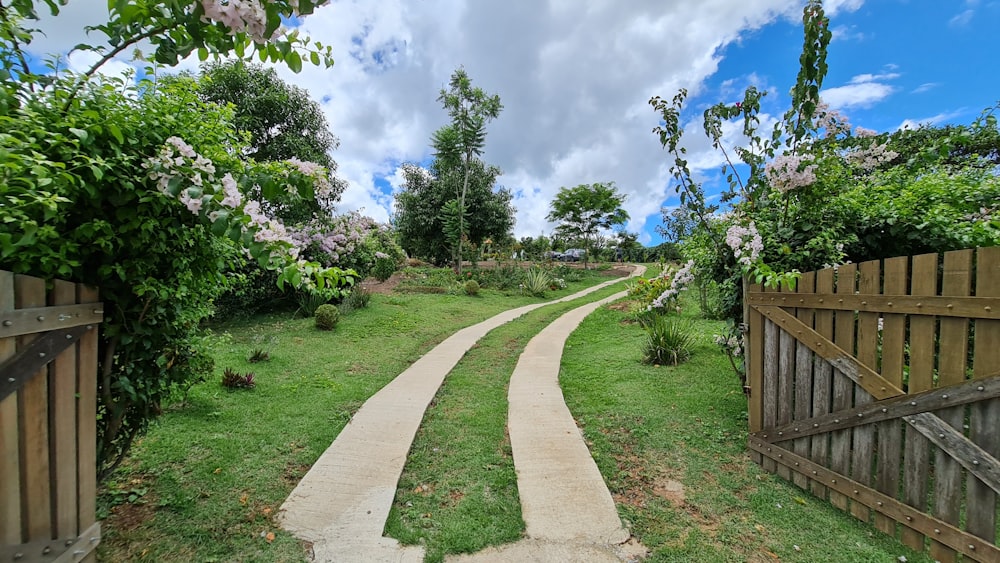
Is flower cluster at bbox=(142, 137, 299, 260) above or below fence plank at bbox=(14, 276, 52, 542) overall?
above

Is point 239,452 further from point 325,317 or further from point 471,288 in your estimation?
point 471,288

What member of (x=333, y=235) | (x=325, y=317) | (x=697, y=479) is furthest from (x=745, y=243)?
(x=333, y=235)

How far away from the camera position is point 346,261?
31.2 feet

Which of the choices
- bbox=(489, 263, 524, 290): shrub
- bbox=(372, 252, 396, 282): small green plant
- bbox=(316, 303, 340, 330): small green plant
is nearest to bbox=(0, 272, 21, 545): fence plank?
bbox=(316, 303, 340, 330): small green plant

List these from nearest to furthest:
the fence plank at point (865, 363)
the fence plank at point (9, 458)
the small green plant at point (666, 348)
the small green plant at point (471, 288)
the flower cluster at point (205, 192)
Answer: the fence plank at point (9, 458)
the flower cluster at point (205, 192)
the fence plank at point (865, 363)
the small green plant at point (666, 348)
the small green plant at point (471, 288)

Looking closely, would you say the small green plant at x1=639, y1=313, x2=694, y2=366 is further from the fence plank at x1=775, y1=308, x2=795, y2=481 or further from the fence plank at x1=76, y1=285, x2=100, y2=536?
the fence plank at x1=76, y1=285, x2=100, y2=536

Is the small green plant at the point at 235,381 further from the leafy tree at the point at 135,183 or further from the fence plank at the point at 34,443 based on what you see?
the fence plank at the point at 34,443

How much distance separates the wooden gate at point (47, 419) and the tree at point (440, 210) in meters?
17.3

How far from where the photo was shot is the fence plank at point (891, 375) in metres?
2.12

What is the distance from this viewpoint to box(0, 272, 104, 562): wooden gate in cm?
135

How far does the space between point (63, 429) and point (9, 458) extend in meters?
0.20

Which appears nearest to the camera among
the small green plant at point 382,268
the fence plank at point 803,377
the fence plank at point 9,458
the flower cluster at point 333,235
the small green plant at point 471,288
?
the fence plank at point 9,458

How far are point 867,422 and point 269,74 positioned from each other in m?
10.8

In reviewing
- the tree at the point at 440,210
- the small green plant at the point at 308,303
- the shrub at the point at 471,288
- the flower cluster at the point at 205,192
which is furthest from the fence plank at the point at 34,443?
the tree at the point at 440,210
